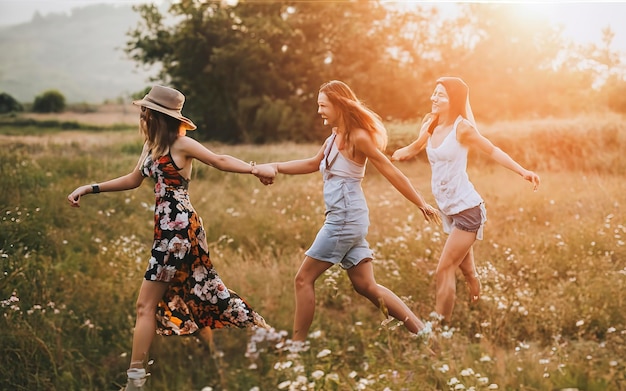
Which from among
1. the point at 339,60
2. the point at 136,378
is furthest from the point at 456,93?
the point at 339,60

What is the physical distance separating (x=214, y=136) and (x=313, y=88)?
13.3ft

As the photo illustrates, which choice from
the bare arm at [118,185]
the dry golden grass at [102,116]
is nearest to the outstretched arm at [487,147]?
the bare arm at [118,185]

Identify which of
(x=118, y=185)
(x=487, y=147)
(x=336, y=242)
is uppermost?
(x=487, y=147)

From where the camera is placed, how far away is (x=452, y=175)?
5.42 metres

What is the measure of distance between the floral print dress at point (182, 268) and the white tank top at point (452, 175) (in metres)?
1.76

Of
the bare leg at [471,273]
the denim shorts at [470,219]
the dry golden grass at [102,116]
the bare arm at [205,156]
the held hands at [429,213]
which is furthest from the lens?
the dry golden grass at [102,116]

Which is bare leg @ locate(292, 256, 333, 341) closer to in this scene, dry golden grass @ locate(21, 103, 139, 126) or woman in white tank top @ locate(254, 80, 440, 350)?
woman in white tank top @ locate(254, 80, 440, 350)

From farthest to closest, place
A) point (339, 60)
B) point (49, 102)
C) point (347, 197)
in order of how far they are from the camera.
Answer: point (339, 60) → point (49, 102) → point (347, 197)

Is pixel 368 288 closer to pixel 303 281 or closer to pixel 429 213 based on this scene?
pixel 303 281

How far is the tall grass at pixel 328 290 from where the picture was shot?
16.3ft

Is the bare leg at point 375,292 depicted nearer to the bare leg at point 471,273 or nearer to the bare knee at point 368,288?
the bare knee at point 368,288

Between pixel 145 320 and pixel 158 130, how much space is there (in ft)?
4.53

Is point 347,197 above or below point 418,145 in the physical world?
below

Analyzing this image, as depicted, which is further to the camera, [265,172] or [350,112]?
[265,172]
